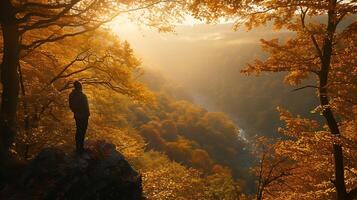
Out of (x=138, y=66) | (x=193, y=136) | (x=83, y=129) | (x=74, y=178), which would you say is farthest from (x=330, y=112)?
(x=193, y=136)

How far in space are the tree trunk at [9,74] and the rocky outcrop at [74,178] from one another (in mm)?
2195

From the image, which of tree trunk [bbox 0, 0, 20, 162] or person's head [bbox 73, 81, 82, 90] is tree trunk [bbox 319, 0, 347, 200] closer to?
person's head [bbox 73, 81, 82, 90]

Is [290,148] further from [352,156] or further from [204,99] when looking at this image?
[204,99]

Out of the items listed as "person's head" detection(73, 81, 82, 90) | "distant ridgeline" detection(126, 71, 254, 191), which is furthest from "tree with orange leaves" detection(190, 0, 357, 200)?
"distant ridgeline" detection(126, 71, 254, 191)

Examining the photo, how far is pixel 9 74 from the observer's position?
41.9 ft

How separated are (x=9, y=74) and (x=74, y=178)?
4.37 m

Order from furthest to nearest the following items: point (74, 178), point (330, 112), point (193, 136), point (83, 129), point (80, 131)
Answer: point (193, 136) < point (330, 112) < point (83, 129) < point (80, 131) < point (74, 178)

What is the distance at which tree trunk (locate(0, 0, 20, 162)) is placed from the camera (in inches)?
491

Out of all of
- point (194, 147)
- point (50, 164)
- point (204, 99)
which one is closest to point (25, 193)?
point (50, 164)

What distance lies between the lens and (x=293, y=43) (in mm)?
13266

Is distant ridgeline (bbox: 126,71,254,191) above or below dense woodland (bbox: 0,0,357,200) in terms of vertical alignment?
above

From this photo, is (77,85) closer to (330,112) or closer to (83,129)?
(83,129)

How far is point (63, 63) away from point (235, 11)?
31.9 ft

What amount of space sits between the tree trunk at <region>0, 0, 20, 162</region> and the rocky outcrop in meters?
2.20
